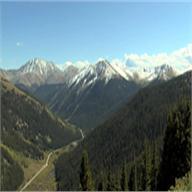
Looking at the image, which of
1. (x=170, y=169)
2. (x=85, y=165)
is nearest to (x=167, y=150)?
(x=170, y=169)

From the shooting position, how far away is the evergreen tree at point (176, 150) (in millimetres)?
63031

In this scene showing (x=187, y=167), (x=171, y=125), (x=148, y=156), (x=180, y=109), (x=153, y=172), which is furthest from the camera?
(x=148, y=156)

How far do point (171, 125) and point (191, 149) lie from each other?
18.2ft

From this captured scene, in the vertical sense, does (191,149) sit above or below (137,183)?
above

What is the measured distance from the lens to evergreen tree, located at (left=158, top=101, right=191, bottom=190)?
63.0 m

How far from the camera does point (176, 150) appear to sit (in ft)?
214

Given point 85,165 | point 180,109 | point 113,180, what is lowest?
point 113,180

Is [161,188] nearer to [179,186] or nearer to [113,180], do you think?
[179,186]

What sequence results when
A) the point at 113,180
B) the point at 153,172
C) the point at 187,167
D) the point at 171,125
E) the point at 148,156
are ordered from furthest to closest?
the point at 113,180 → the point at 148,156 → the point at 153,172 → the point at 171,125 → the point at 187,167

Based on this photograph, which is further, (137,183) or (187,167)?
(137,183)

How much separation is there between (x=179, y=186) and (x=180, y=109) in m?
51.8

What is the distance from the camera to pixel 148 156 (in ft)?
447

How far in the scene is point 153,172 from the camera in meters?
120

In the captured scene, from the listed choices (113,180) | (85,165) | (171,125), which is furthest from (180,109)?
(113,180)
